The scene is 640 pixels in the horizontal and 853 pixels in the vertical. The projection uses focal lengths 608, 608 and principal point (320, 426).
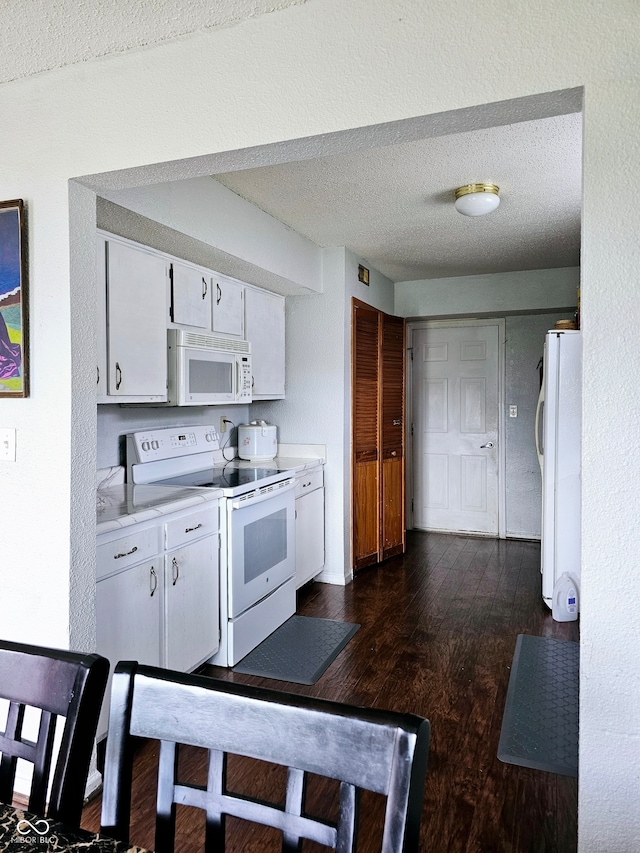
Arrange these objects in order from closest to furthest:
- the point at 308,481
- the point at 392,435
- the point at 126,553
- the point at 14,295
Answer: the point at 14,295 → the point at 126,553 → the point at 308,481 → the point at 392,435

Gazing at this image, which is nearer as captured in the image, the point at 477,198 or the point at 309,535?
the point at 477,198

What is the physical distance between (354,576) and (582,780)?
3.12 metres

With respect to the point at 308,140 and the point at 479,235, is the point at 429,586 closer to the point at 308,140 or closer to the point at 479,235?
the point at 479,235

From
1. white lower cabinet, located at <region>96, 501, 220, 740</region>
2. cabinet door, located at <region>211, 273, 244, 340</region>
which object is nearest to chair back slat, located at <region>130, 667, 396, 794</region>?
white lower cabinet, located at <region>96, 501, 220, 740</region>

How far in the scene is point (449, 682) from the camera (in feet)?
9.05

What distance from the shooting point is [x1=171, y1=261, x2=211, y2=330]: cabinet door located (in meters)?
3.03

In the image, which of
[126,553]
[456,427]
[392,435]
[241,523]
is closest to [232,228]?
[241,523]

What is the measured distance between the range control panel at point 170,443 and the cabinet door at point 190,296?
0.63 metres

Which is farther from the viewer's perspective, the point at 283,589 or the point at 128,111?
the point at 283,589

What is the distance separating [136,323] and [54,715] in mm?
2027

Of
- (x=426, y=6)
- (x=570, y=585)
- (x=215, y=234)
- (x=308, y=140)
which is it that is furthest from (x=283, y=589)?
(x=426, y=6)

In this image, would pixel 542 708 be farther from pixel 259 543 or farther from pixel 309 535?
pixel 309 535

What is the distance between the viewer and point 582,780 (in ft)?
4.47

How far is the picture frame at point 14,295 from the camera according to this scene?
187 centimetres
